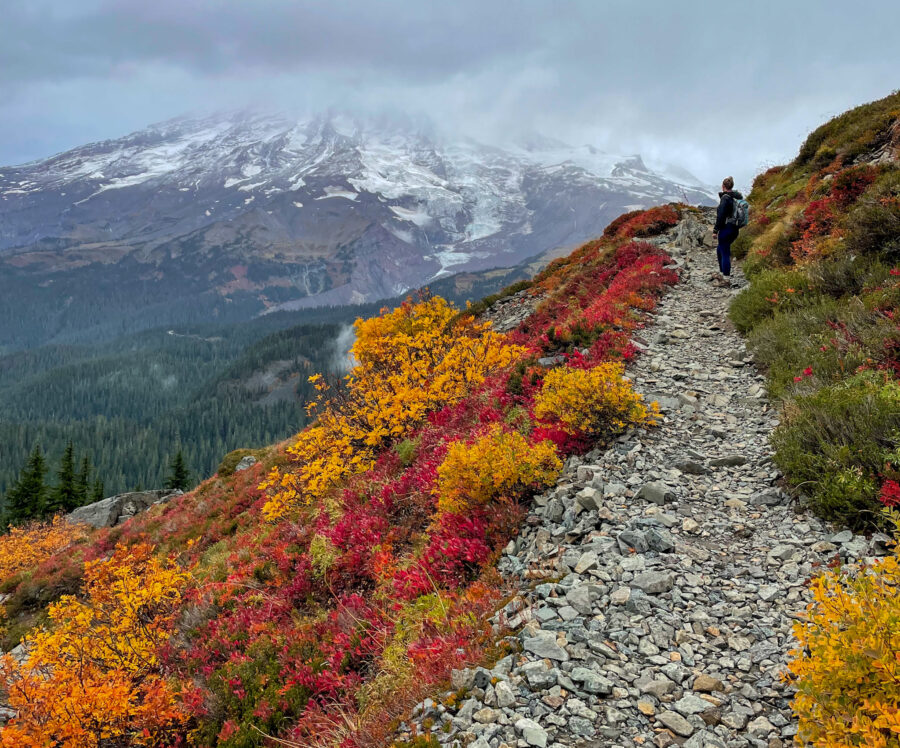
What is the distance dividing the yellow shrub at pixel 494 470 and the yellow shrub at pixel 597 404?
870 millimetres

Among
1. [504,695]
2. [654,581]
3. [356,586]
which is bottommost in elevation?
[356,586]

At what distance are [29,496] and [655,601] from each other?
74.2 m

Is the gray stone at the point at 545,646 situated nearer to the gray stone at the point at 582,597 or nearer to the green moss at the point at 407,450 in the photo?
the gray stone at the point at 582,597

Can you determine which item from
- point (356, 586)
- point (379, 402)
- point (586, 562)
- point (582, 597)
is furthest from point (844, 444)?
point (379, 402)

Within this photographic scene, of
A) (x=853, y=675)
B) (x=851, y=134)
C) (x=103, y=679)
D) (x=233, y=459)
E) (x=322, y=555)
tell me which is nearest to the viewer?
(x=853, y=675)

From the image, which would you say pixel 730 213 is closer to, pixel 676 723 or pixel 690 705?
pixel 690 705

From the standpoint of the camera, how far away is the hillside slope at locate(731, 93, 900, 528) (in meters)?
5.62

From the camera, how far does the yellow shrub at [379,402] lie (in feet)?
44.3

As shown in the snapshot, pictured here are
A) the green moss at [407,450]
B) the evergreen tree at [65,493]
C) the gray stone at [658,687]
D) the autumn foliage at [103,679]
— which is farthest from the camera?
the evergreen tree at [65,493]

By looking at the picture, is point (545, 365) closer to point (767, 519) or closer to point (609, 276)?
point (767, 519)

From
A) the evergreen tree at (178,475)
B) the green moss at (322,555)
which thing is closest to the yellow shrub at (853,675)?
the green moss at (322,555)

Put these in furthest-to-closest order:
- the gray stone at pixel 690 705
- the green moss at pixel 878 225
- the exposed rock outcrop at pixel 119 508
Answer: the exposed rock outcrop at pixel 119 508
the green moss at pixel 878 225
the gray stone at pixel 690 705

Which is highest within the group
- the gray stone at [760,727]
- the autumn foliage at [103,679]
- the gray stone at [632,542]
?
the gray stone at [632,542]

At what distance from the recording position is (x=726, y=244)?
17.2 metres
